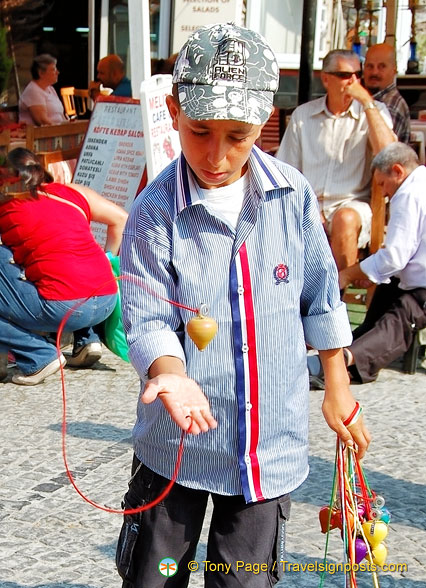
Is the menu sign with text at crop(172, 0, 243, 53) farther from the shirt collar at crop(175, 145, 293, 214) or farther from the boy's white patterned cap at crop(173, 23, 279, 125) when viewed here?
the boy's white patterned cap at crop(173, 23, 279, 125)

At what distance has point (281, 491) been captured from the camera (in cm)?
221

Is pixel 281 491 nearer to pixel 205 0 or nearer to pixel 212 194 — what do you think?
pixel 212 194

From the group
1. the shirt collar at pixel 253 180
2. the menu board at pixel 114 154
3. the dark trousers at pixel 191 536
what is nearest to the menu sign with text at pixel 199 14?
Answer: the menu board at pixel 114 154

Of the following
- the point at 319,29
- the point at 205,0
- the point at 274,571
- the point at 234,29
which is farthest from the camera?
the point at 319,29

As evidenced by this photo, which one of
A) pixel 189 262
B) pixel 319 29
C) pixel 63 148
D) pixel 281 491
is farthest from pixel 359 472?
pixel 319 29

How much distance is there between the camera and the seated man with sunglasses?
657 cm

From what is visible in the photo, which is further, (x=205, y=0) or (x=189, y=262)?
(x=205, y=0)

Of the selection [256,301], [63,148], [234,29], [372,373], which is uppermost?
[234,29]

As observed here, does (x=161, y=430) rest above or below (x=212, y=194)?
below

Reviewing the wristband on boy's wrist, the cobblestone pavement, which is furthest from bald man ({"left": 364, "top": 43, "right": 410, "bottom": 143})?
the wristband on boy's wrist

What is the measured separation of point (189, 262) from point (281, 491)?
57 cm

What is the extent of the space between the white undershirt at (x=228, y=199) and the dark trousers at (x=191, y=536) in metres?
0.62

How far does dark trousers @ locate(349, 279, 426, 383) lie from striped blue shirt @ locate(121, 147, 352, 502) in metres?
Result: 3.28

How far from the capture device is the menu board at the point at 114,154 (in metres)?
7.27
